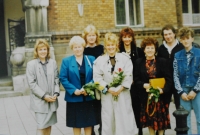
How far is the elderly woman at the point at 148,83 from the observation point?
528 cm

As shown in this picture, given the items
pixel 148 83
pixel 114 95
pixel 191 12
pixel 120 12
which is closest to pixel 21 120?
pixel 114 95

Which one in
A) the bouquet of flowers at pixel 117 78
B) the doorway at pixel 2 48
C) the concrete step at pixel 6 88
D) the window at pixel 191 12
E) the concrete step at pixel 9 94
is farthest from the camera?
the doorway at pixel 2 48

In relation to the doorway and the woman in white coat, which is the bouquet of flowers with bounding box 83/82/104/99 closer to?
the woman in white coat

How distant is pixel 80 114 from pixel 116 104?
0.62 m

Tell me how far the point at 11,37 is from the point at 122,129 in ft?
37.2

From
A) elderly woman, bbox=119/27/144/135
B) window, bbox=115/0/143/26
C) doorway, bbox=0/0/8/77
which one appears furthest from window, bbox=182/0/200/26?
elderly woman, bbox=119/27/144/135

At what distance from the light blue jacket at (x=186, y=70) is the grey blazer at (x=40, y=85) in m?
2.03

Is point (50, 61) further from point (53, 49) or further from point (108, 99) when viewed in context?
point (53, 49)

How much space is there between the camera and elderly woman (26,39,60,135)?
5.28 m

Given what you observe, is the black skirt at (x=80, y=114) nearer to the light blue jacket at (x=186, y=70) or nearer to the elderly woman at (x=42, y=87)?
the elderly woman at (x=42, y=87)

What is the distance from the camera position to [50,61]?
5.47m

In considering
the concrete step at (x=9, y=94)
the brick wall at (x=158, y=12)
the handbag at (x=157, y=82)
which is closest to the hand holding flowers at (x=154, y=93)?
the handbag at (x=157, y=82)

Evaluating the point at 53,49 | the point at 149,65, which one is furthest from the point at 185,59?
the point at 53,49

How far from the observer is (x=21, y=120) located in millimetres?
7965
